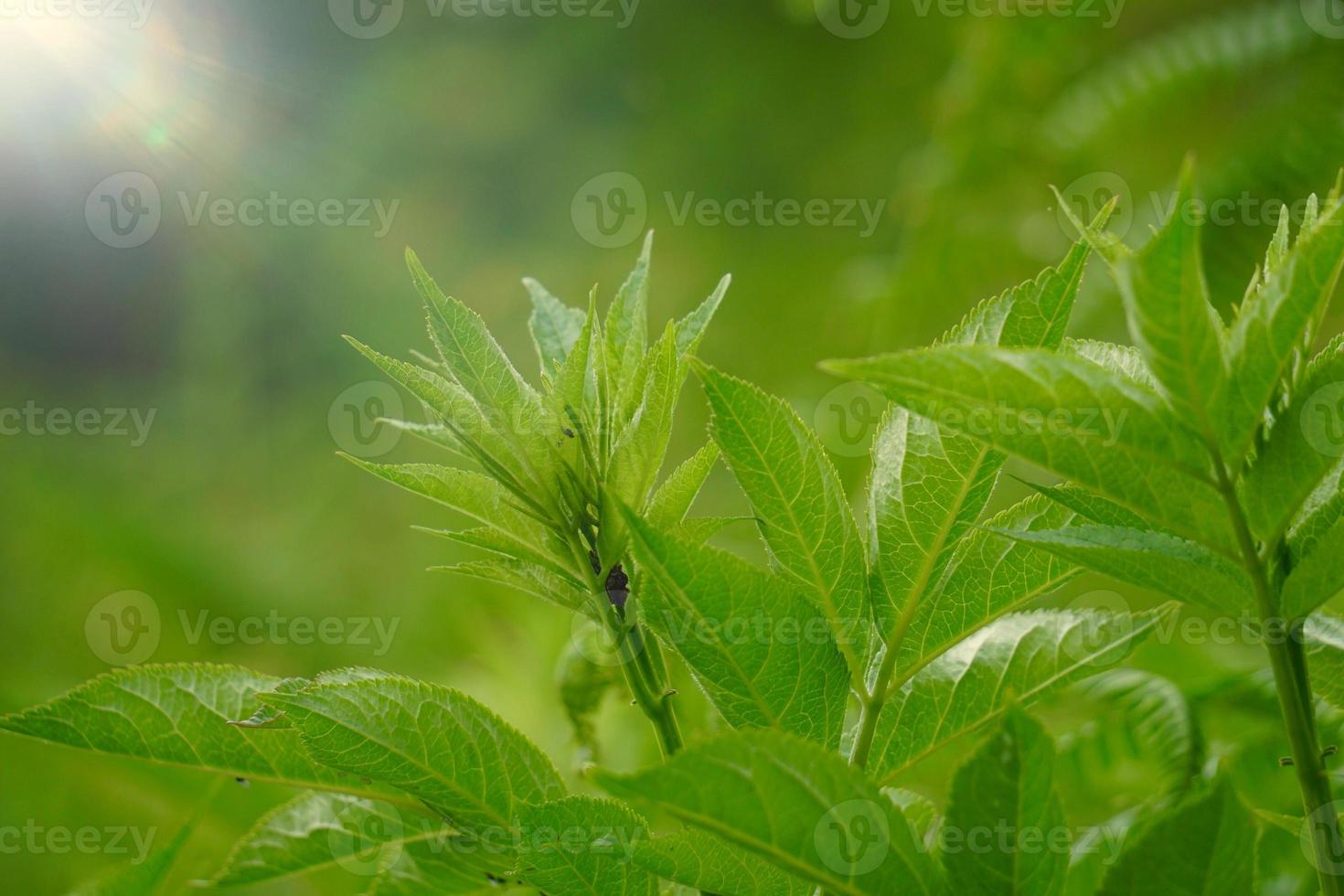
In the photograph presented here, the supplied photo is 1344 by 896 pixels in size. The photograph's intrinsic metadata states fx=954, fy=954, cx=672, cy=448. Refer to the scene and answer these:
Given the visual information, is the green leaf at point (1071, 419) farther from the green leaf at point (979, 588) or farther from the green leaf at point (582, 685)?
the green leaf at point (582, 685)

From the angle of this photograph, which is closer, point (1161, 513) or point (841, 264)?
point (1161, 513)

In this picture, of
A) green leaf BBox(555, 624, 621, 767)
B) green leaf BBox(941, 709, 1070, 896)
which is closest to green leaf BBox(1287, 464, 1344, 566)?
green leaf BBox(941, 709, 1070, 896)

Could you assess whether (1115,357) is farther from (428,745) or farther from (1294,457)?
(428,745)

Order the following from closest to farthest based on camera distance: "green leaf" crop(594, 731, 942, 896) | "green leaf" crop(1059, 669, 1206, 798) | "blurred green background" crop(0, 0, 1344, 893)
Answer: "green leaf" crop(594, 731, 942, 896), "green leaf" crop(1059, 669, 1206, 798), "blurred green background" crop(0, 0, 1344, 893)

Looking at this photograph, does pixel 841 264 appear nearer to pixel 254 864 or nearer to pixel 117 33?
pixel 117 33

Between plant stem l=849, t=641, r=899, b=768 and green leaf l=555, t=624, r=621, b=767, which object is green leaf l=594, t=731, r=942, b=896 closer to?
plant stem l=849, t=641, r=899, b=768

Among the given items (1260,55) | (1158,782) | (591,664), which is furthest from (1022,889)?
(1260,55)

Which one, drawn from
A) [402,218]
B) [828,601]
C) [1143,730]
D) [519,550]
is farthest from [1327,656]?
[402,218]
